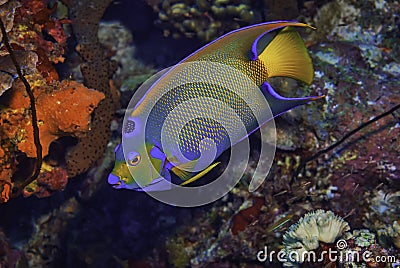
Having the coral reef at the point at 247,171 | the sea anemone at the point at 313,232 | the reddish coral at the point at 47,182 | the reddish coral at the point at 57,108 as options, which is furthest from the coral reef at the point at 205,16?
the sea anemone at the point at 313,232

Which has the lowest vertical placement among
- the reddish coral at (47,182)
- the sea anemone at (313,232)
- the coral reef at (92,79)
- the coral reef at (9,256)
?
the coral reef at (9,256)

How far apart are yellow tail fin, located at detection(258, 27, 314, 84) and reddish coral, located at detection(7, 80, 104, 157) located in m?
1.90

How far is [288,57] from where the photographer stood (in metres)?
2.28

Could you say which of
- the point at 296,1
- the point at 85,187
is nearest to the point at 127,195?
the point at 85,187

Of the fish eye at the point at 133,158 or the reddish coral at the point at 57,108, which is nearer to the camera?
the fish eye at the point at 133,158

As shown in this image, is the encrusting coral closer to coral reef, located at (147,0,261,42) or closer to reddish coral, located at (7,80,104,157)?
reddish coral, located at (7,80,104,157)

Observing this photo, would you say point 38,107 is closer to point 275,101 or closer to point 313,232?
point 275,101

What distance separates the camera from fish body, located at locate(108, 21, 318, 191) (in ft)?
7.30

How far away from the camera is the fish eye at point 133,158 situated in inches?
87.9

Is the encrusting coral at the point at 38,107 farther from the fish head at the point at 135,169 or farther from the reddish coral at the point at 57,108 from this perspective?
the fish head at the point at 135,169

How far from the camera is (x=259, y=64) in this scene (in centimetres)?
228

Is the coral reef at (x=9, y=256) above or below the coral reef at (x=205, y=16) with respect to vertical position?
below

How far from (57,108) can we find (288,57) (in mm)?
2245

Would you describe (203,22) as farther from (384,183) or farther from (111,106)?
(384,183)
